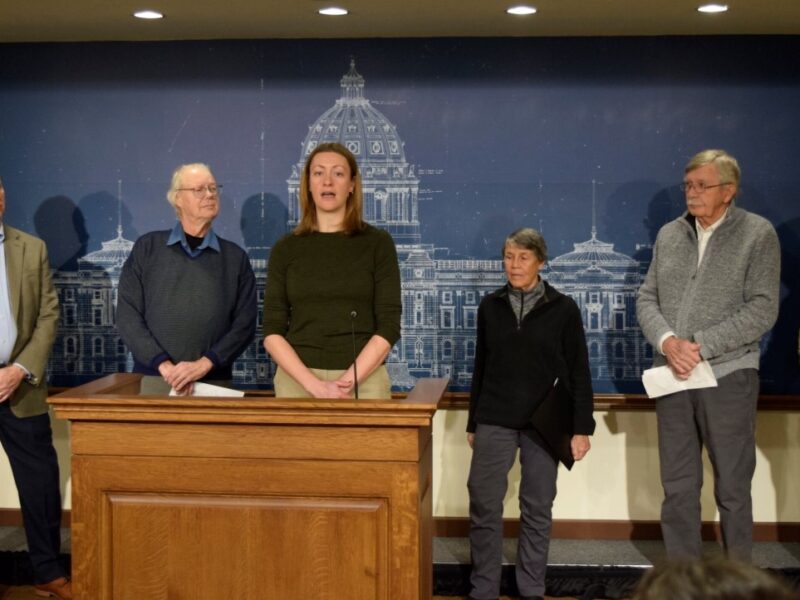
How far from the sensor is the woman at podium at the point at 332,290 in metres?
3.78

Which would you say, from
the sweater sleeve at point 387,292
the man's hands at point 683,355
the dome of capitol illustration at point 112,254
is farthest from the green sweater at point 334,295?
the dome of capitol illustration at point 112,254

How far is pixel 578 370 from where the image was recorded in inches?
177

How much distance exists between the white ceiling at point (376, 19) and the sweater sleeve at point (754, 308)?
39.0 inches

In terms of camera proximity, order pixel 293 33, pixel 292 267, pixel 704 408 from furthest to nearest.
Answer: pixel 293 33 → pixel 704 408 → pixel 292 267

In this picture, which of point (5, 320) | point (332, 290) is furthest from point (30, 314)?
point (332, 290)

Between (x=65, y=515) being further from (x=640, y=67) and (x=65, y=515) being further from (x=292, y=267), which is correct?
(x=640, y=67)

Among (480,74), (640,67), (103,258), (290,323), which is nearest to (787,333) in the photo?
(640,67)

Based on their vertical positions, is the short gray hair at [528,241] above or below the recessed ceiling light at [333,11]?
below

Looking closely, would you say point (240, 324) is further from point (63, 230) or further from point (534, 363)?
point (63, 230)

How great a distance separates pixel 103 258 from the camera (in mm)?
5508

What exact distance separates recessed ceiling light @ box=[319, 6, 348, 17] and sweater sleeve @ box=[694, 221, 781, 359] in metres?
1.88

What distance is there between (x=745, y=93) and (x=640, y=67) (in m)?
0.49

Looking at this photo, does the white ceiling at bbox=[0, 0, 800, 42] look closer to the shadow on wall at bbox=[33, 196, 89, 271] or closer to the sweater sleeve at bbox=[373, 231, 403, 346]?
the shadow on wall at bbox=[33, 196, 89, 271]

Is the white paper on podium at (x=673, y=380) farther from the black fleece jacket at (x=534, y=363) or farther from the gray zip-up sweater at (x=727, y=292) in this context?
the black fleece jacket at (x=534, y=363)
